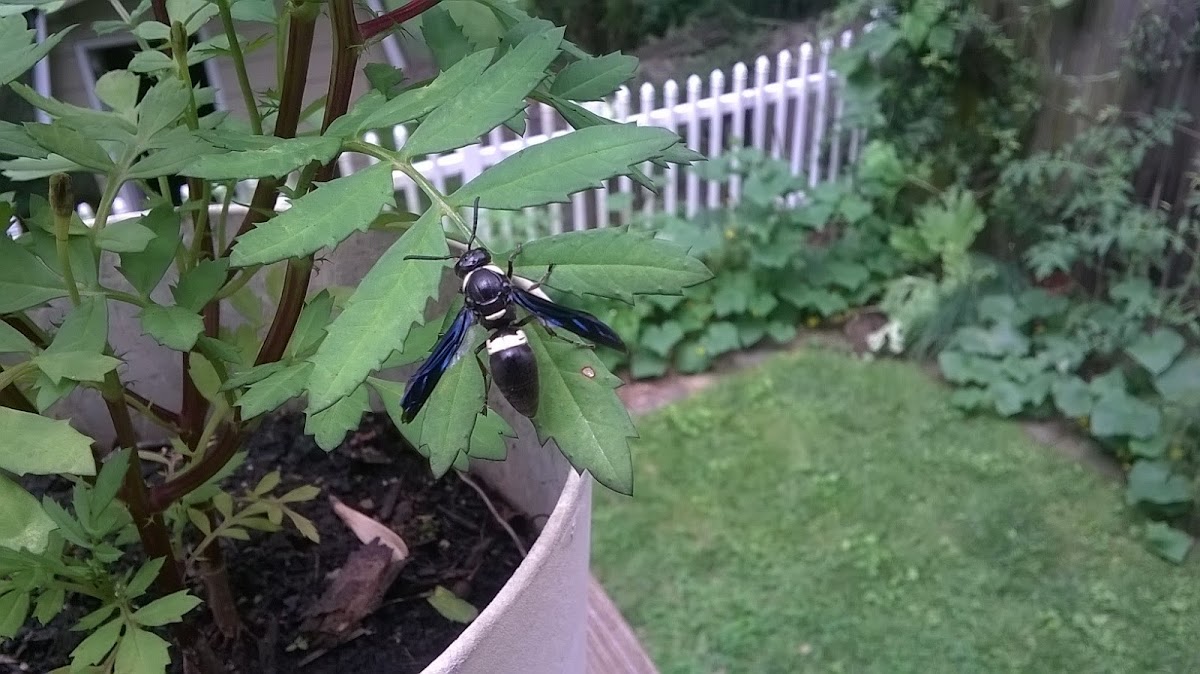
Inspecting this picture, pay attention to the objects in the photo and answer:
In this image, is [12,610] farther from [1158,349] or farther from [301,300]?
[1158,349]

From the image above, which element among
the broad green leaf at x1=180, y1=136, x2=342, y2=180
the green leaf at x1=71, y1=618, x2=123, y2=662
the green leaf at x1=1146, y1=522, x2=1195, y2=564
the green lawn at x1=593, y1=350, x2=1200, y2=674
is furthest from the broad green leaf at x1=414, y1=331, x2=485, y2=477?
the green leaf at x1=1146, y1=522, x2=1195, y2=564

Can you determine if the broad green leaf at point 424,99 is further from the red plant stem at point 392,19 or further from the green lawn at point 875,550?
the green lawn at point 875,550

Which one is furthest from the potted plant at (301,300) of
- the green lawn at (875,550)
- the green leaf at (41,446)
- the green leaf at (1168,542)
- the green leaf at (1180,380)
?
the green leaf at (1180,380)

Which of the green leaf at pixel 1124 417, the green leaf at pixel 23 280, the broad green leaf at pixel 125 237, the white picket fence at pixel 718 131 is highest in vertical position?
the broad green leaf at pixel 125 237

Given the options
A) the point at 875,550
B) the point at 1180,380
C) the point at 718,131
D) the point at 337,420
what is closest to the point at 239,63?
the point at 337,420

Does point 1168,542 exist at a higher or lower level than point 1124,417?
lower
